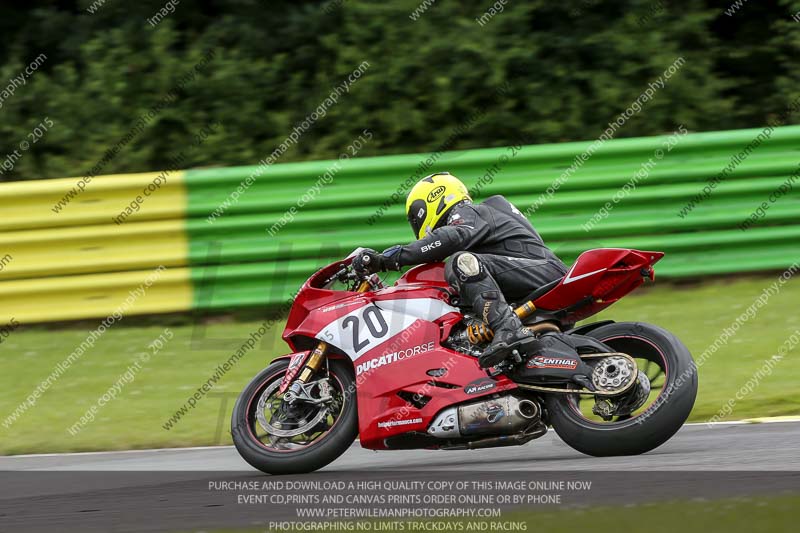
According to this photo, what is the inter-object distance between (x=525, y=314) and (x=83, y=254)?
564 centimetres

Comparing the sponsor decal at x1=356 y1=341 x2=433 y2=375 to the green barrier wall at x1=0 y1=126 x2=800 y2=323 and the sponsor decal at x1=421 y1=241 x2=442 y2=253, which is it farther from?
the green barrier wall at x1=0 y1=126 x2=800 y2=323

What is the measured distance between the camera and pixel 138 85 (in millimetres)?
14188

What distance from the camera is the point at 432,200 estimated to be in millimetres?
6762

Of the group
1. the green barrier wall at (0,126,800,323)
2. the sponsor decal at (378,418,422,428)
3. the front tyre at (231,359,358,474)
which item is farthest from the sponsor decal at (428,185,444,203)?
the green barrier wall at (0,126,800,323)

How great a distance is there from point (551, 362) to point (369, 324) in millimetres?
1072

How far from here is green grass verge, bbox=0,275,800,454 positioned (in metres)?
8.07

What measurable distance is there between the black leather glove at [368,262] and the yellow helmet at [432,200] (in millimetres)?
296

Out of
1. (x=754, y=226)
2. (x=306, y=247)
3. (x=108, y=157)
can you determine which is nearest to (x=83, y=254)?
(x=306, y=247)

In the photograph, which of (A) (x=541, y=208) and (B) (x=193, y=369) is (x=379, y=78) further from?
(B) (x=193, y=369)

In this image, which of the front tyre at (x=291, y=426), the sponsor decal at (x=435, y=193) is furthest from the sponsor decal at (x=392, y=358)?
the sponsor decal at (x=435, y=193)

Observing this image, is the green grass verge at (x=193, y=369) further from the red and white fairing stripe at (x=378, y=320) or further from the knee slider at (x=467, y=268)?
the knee slider at (x=467, y=268)

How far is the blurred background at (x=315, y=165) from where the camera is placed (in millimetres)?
9773

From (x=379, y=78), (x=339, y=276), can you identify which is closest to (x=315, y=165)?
(x=379, y=78)

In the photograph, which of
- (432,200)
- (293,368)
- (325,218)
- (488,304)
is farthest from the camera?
(325,218)
